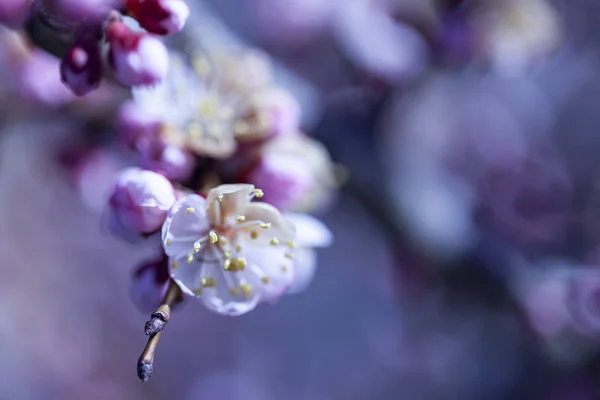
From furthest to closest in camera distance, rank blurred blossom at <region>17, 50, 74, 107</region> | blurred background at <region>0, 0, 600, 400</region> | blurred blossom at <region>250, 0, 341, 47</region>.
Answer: blurred blossom at <region>250, 0, 341, 47</region> < blurred background at <region>0, 0, 600, 400</region> < blurred blossom at <region>17, 50, 74, 107</region>

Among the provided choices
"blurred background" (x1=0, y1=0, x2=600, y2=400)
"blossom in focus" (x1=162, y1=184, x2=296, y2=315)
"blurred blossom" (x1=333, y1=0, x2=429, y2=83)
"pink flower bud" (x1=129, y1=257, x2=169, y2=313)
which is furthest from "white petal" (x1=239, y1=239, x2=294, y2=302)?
"blurred blossom" (x1=333, y1=0, x2=429, y2=83)

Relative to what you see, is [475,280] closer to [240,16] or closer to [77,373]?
[240,16]

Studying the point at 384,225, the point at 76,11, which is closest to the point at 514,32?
the point at 384,225

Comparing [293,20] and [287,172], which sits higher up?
[293,20]

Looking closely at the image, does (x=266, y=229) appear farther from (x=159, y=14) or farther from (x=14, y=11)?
(x=14, y=11)

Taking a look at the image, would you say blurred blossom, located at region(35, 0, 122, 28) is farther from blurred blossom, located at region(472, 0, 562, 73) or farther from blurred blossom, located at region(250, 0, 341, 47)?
blurred blossom, located at region(250, 0, 341, 47)

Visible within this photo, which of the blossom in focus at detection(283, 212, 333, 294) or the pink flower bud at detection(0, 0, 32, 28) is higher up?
the pink flower bud at detection(0, 0, 32, 28)

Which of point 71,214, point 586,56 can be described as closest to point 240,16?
point 71,214

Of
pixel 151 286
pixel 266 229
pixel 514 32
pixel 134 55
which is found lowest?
pixel 151 286
